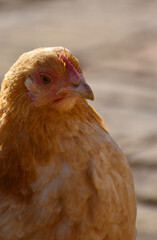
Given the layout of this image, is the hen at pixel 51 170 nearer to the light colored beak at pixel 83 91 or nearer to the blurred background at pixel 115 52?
the light colored beak at pixel 83 91

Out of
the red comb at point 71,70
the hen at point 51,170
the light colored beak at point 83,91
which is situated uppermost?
the red comb at point 71,70

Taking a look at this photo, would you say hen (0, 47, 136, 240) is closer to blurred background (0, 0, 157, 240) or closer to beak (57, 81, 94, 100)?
beak (57, 81, 94, 100)

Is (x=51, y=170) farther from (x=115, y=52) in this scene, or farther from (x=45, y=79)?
(x=115, y=52)

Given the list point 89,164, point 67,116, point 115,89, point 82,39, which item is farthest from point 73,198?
point 82,39

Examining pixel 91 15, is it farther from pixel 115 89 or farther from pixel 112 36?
pixel 115 89

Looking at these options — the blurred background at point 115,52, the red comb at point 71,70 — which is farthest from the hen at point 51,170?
the blurred background at point 115,52

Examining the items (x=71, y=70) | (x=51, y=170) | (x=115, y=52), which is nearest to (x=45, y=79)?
(x=71, y=70)
